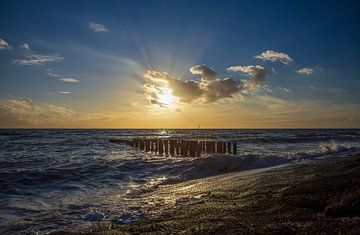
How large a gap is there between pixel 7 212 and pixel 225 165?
11.3 m

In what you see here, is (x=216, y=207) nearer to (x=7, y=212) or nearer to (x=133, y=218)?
(x=133, y=218)

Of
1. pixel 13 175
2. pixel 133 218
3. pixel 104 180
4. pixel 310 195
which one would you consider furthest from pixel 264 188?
pixel 13 175

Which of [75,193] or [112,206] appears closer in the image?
[112,206]

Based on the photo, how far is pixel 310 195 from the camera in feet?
16.7

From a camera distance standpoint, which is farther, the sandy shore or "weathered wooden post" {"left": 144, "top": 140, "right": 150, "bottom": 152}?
"weathered wooden post" {"left": 144, "top": 140, "right": 150, "bottom": 152}

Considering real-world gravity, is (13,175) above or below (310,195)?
below

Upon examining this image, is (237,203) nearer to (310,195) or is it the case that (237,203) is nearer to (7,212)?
(310,195)

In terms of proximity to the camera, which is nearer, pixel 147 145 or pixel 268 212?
pixel 268 212

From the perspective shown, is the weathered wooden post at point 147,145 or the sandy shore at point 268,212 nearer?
the sandy shore at point 268,212

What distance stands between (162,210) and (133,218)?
24.7 inches

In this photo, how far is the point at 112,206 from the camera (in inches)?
295

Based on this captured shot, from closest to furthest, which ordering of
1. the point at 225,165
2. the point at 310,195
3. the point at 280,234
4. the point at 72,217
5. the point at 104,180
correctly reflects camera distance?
1. the point at 280,234
2. the point at 310,195
3. the point at 72,217
4. the point at 104,180
5. the point at 225,165

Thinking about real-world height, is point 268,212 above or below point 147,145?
Result: above

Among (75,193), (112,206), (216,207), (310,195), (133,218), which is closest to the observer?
(310,195)
